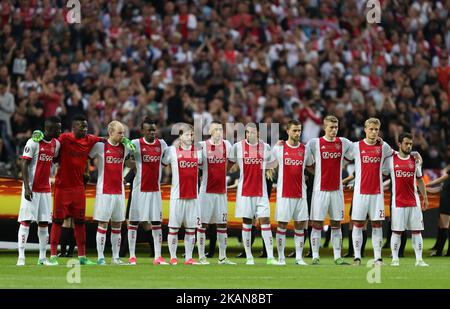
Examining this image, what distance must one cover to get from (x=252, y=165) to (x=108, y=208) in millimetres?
2393

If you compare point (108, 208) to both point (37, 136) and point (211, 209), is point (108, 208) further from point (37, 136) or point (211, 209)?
point (211, 209)

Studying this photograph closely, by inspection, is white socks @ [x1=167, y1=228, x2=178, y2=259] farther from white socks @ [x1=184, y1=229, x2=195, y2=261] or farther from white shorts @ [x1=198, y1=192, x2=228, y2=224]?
white shorts @ [x1=198, y1=192, x2=228, y2=224]

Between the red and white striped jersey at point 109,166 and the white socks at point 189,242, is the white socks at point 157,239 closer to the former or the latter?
the white socks at point 189,242

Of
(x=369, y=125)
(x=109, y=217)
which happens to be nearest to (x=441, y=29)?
(x=369, y=125)

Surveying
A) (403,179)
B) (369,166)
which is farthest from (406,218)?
(369,166)

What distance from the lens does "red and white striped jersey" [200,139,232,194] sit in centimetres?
1806

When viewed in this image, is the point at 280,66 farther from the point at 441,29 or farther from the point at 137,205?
the point at 137,205

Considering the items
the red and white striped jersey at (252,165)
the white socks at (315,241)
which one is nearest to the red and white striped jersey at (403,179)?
the white socks at (315,241)

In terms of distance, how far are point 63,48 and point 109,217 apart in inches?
435

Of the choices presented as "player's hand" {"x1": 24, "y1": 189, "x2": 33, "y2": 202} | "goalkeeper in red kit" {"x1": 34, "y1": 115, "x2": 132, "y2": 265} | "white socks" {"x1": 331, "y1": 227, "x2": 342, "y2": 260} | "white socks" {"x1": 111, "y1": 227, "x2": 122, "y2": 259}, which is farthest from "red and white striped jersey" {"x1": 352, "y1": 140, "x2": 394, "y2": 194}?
"player's hand" {"x1": 24, "y1": 189, "x2": 33, "y2": 202}

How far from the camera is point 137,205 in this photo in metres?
Answer: 17.6

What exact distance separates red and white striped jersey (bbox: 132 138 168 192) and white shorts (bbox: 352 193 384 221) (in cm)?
305

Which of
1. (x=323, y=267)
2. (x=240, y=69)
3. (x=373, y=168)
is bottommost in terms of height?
(x=323, y=267)

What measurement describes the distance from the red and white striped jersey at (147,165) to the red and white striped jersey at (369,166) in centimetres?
304
